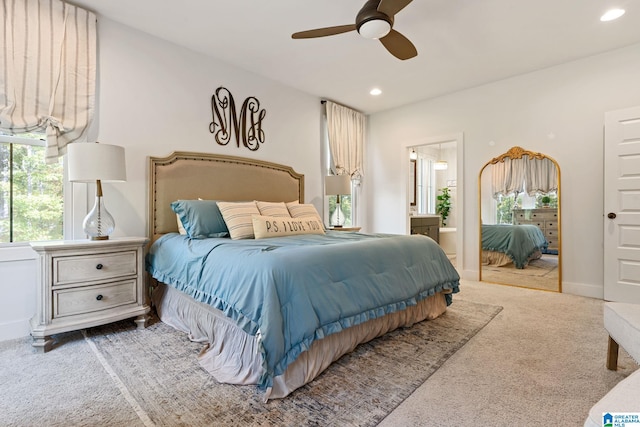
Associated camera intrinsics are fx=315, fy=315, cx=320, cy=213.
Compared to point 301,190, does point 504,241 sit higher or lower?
lower

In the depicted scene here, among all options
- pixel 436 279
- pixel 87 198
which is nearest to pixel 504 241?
pixel 436 279

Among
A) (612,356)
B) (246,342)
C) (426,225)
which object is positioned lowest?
(612,356)

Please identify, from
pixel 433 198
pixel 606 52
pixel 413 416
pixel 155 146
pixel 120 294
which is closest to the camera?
pixel 413 416

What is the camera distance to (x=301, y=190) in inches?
179

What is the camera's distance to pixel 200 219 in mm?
2836

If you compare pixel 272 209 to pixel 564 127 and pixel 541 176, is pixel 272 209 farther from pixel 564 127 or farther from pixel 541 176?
pixel 564 127

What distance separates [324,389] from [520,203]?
3.64 metres

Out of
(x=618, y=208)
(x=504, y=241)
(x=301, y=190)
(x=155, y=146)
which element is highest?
(x=155, y=146)

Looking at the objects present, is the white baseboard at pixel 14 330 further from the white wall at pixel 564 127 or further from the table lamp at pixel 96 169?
the white wall at pixel 564 127

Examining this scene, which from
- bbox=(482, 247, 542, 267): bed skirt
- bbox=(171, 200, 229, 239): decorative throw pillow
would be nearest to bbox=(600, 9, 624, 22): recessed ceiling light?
bbox=(482, 247, 542, 267): bed skirt

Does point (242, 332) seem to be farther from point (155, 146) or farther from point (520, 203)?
point (520, 203)

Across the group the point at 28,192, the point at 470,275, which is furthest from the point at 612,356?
the point at 28,192

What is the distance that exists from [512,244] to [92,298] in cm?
463

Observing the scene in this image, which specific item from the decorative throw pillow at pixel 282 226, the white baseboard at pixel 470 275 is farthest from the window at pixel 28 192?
the white baseboard at pixel 470 275
